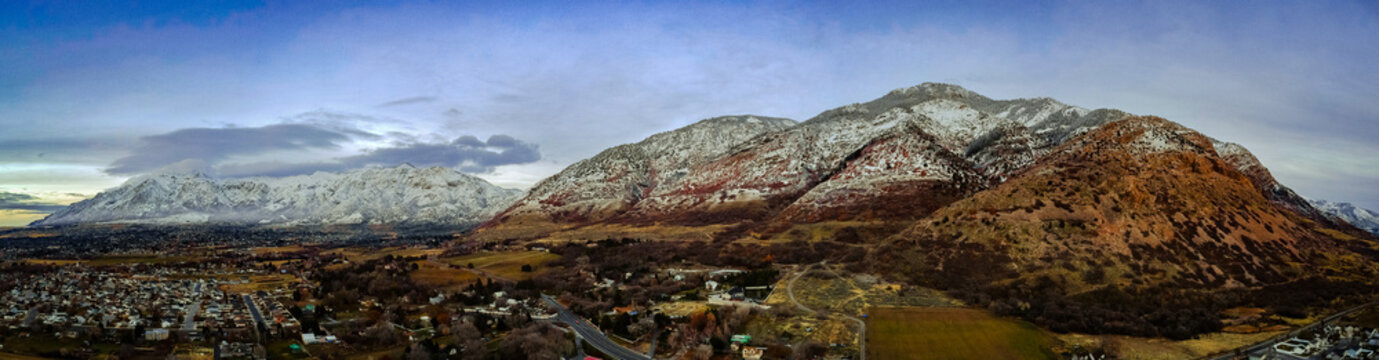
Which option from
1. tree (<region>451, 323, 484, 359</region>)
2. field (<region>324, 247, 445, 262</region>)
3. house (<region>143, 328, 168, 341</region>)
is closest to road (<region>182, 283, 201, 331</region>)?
house (<region>143, 328, 168, 341</region>)

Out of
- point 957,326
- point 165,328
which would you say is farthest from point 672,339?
point 165,328

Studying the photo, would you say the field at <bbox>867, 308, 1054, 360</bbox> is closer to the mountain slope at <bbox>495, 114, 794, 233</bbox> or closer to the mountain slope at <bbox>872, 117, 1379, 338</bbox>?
the mountain slope at <bbox>872, 117, 1379, 338</bbox>

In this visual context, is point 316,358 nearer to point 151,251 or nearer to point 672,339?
point 672,339

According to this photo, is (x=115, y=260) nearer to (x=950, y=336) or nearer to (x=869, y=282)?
(x=869, y=282)

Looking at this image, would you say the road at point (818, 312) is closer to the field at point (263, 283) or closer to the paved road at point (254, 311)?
the paved road at point (254, 311)

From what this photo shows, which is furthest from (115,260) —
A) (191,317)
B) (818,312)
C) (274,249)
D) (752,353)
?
(818,312)
